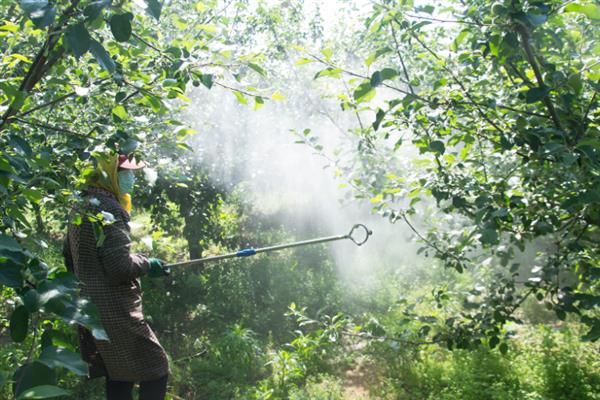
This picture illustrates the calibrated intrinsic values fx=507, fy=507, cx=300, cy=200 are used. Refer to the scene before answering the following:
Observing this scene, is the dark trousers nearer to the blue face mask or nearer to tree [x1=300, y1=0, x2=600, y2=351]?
the blue face mask

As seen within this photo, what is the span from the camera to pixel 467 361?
4.04 metres

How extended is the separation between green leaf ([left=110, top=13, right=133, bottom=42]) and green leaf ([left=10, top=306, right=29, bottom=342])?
0.64 metres

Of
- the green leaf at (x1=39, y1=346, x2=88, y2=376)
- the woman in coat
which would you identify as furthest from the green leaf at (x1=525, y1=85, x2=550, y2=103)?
the woman in coat

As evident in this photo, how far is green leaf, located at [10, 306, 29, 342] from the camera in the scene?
1.06 metres

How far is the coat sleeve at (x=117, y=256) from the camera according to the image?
2.62 meters

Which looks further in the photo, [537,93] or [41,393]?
[537,93]

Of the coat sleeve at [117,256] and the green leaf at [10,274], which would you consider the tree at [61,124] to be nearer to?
the green leaf at [10,274]

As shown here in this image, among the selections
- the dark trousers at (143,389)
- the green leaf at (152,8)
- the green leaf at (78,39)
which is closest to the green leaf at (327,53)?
the green leaf at (152,8)

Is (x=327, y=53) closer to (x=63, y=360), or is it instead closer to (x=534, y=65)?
(x=534, y=65)

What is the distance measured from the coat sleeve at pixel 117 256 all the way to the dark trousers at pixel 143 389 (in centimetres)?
62

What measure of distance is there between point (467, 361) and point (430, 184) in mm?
2124

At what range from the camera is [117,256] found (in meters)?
2.62

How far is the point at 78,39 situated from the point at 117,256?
1.72 m

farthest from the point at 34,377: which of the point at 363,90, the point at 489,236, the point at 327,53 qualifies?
the point at 489,236
